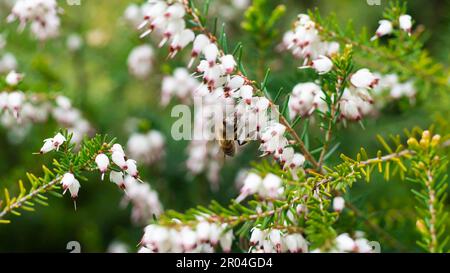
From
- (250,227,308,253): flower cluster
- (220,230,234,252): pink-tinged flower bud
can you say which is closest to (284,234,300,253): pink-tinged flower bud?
(250,227,308,253): flower cluster

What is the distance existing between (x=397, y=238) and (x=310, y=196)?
0.83 metres

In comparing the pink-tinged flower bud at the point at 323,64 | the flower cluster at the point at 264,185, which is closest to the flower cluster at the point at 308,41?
the pink-tinged flower bud at the point at 323,64

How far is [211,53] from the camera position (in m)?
1.17

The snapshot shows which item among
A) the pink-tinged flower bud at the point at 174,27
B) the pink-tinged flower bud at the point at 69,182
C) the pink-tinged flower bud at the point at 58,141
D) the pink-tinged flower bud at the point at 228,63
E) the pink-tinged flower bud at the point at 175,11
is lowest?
the pink-tinged flower bud at the point at 69,182

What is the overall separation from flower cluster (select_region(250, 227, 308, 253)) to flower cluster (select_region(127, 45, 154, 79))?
1347 mm

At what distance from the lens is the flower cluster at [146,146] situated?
2250 millimetres

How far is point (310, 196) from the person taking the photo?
1049 mm

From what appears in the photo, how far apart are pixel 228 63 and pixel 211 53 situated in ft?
0.21

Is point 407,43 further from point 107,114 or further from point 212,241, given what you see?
point 107,114

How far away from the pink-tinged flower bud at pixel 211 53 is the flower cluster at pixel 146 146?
3.63 feet

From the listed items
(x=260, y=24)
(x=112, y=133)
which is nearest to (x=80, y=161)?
(x=260, y=24)

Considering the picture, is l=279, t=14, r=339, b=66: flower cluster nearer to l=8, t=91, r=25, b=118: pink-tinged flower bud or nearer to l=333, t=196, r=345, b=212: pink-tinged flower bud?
l=333, t=196, r=345, b=212: pink-tinged flower bud

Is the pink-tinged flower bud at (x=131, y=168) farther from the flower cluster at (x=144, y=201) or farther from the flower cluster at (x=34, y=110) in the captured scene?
the flower cluster at (x=144, y=201)
